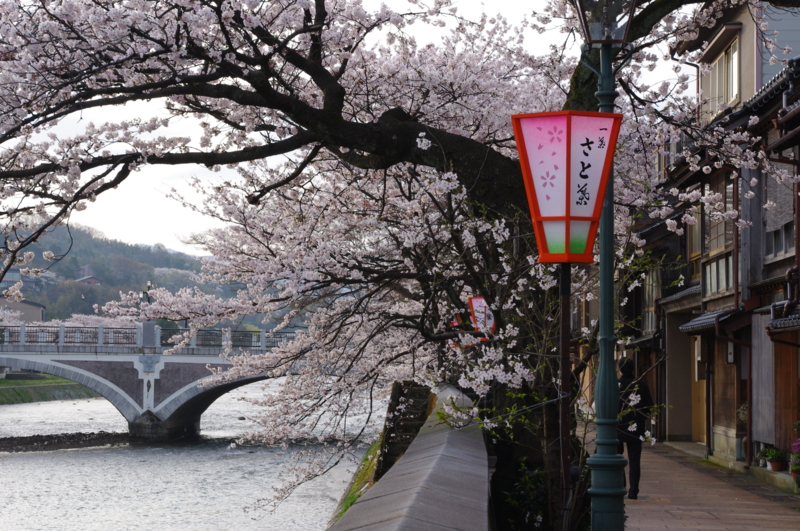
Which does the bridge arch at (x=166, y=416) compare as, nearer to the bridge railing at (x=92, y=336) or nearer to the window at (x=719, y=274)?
the bridge railing at (x=92, y=336)

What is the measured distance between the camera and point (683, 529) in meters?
7.89

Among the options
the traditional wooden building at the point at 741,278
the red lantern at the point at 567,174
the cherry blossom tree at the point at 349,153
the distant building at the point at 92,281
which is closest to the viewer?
the red lantern at the point at 567,174

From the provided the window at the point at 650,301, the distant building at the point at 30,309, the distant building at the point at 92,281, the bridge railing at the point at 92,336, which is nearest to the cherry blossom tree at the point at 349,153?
the window at the point at 650,301

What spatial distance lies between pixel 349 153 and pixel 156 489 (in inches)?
669

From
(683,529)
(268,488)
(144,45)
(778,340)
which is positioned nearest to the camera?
(144,45)

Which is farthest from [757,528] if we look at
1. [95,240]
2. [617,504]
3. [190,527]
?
[95,240]

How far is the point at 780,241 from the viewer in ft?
41.2

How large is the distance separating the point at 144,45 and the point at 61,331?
106ft

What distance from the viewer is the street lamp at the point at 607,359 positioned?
3662 millimetres

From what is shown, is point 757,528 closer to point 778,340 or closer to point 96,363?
point 778,340

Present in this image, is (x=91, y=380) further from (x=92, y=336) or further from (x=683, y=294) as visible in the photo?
(x=683, y=294)

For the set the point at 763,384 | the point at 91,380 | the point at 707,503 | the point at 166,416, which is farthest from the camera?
the point at 91,380

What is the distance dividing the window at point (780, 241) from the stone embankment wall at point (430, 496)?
9114 millimetres

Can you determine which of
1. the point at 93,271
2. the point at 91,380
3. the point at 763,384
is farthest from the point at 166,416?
the point at 93,271
